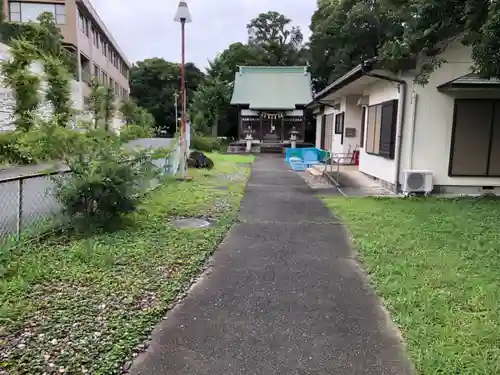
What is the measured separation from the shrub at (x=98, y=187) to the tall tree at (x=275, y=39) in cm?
3640

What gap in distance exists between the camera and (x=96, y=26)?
3008 centimetres

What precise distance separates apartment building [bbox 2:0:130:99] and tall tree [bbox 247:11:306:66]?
48.1 ft

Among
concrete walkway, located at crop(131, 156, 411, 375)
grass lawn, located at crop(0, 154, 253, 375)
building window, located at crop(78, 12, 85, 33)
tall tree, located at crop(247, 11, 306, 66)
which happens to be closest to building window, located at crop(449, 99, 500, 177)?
concrete walkway, located at crop(131, 156, 411, 375)

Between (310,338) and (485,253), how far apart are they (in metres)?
2.89

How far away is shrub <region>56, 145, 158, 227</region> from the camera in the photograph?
5.24 m

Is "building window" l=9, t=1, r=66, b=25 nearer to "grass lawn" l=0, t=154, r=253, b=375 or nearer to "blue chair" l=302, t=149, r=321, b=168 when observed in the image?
"blue chair" l=302, t=149, r=321, b=168

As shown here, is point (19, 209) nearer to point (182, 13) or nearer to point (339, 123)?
point (182, 13)

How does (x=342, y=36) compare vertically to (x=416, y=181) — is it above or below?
above

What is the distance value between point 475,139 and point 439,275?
19.3ft

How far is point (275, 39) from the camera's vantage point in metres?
42.5

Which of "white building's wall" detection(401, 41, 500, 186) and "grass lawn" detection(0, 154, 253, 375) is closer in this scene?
"grass lawn" detection(0, 154, 253, 375)

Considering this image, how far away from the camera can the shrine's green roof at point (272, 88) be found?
2794 cm

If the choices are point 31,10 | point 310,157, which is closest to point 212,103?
point 31,10

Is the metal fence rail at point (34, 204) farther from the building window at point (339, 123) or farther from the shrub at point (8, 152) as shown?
the building window at point (339, 123)
